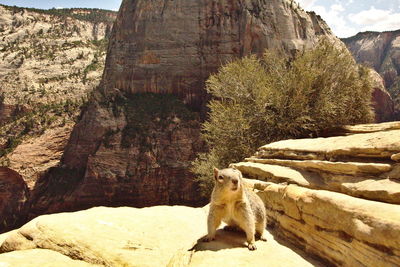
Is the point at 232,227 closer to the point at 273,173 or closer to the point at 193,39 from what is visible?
the point at 273,173

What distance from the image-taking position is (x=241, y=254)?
523 centimetres

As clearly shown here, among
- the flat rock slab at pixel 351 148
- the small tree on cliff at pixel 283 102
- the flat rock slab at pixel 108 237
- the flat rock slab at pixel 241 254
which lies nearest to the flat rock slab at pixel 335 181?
the flat rock slab at pixel 351 148

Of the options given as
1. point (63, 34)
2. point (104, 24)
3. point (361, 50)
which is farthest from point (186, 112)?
point (361, 50)

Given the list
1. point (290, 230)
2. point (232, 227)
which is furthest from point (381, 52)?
point (232, 227)

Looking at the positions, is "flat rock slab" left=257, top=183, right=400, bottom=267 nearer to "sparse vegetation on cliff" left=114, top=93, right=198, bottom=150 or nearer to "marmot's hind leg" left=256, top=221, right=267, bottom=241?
"marmot's hind leg" left=256, top=221, right=267, bottom=241

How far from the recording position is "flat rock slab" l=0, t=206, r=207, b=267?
17.5 feet

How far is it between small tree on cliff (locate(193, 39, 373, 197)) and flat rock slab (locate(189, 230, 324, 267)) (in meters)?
10.4

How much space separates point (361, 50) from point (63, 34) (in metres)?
117

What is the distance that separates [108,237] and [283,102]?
1340 cm

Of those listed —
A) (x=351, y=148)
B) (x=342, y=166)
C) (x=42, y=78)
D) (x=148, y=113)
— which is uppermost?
(x=42, y=78)

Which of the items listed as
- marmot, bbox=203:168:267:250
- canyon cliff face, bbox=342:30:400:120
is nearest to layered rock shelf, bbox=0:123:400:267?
marmot, bbox=203:168:267:250

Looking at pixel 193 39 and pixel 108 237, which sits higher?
pixel 193 39

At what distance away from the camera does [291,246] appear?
6.35 meters

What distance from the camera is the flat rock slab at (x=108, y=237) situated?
5324 mm
